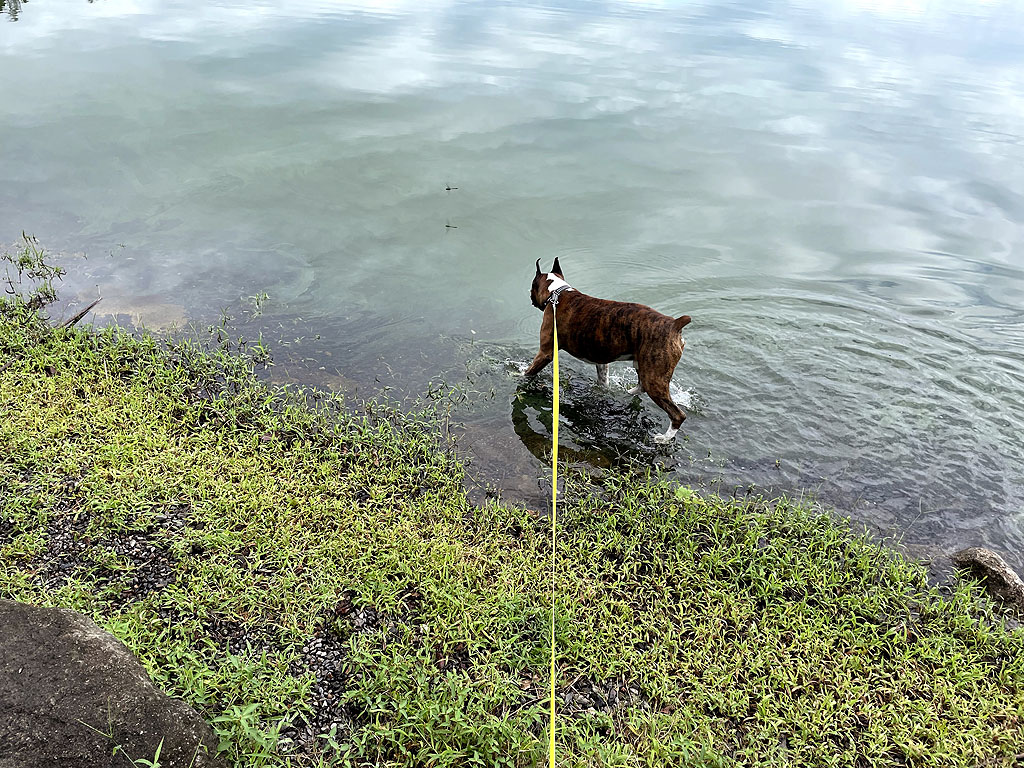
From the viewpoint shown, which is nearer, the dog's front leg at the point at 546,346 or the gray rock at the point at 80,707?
the gray rock at the point at 80,707

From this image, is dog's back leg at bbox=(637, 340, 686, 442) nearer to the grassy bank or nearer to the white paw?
the white paw

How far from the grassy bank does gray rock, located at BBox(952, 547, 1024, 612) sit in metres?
0.15

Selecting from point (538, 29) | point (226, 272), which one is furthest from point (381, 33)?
point (226, 272)

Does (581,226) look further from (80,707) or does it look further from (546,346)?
(80,707)

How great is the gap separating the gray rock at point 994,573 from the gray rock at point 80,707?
4165mm

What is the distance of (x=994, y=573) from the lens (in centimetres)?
398

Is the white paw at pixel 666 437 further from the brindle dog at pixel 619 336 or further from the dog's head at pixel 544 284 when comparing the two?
the dog's head at pixel 544 284

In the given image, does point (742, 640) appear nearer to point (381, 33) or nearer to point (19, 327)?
point (19, 327)

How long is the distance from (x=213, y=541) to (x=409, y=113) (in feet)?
31.8

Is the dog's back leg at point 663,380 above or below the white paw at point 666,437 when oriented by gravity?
above

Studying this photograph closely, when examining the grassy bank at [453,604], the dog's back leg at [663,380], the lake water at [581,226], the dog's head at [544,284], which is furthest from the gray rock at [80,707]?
the dog's head at [544,284]

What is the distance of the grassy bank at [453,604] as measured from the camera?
3.03 metres

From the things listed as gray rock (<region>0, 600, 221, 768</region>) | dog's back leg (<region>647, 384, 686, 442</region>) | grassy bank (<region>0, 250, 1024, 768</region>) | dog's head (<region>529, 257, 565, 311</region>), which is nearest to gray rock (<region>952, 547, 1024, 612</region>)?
grassy bank (<region>0, 250, 1024, 768</region>)

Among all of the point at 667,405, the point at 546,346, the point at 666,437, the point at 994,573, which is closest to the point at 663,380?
the point at 667,405
